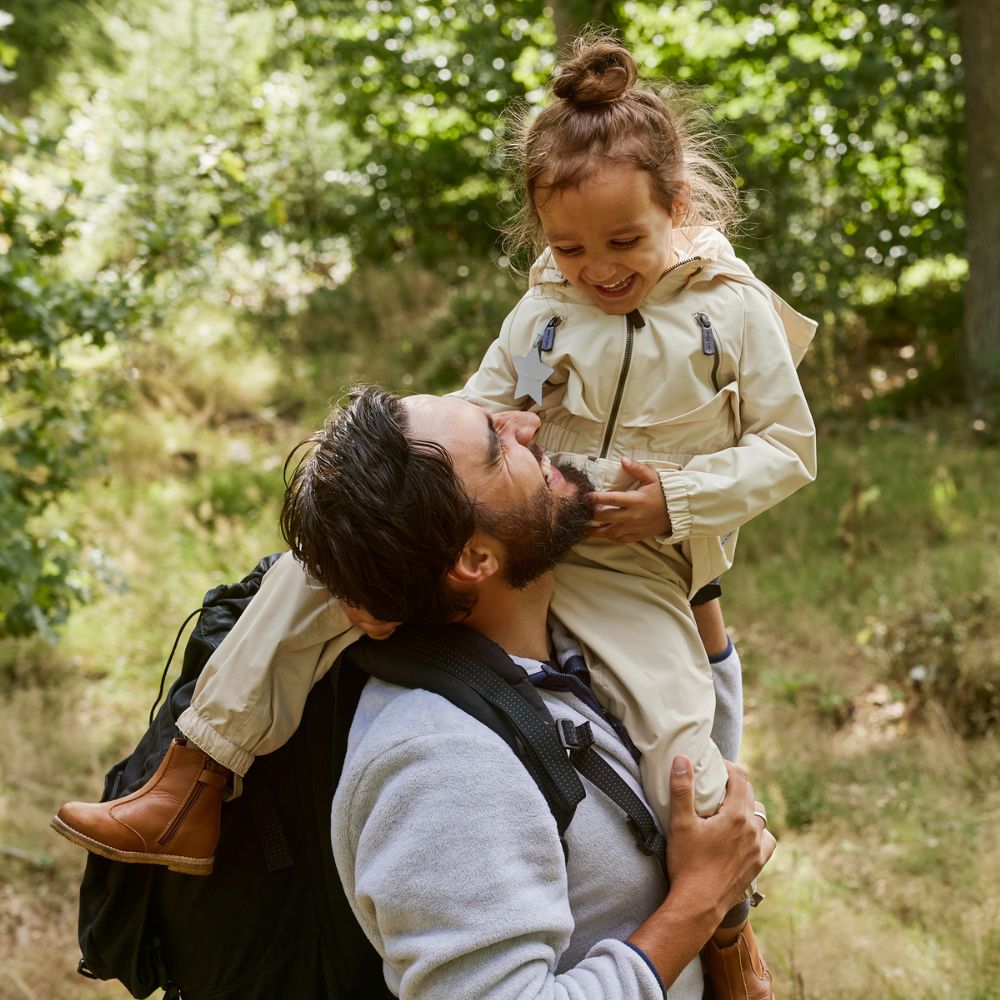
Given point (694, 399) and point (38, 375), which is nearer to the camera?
point (694, 399)

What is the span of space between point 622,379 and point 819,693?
320 centimetres

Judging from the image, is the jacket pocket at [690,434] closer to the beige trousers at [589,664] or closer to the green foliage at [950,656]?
the beige trousers at [589,664]

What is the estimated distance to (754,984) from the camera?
1975mm

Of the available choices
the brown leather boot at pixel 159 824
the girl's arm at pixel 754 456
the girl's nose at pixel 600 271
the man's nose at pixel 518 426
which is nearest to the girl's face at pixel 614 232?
the girl's nose at pixel 600 271

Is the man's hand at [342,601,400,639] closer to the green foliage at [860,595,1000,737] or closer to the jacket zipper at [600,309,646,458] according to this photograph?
the jacket zipper at [600,309,646,458]

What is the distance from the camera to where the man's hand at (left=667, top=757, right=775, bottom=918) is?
1.74 m

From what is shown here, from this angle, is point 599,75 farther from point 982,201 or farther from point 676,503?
point 982,201

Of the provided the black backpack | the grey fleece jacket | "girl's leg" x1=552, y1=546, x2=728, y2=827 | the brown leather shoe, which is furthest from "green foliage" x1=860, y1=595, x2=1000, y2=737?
the black backpack

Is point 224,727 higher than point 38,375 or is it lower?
lower

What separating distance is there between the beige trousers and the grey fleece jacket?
0.17 metres

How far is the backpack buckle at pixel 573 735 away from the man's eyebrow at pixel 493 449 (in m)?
0.46

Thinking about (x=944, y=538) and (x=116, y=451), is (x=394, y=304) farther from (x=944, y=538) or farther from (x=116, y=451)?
(x=944, y=538)

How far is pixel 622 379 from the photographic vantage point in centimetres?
210

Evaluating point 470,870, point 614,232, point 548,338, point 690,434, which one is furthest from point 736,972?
point 614,232
